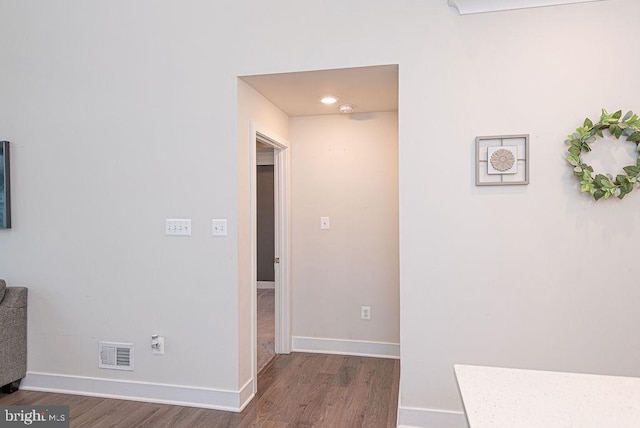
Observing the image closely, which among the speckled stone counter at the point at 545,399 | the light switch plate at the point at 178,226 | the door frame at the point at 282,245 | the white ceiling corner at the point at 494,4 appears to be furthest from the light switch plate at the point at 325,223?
the speckled stone counter at the point at 545,399

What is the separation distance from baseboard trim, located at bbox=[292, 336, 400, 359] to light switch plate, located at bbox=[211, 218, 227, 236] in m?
1.56

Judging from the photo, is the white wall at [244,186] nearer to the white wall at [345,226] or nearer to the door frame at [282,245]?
the door frame at [282,245]

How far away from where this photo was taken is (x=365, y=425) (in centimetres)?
251

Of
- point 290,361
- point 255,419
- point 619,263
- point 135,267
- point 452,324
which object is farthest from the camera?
point 290,361

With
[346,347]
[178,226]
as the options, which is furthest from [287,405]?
[178,226]

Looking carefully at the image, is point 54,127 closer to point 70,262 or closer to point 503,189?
point 70,262

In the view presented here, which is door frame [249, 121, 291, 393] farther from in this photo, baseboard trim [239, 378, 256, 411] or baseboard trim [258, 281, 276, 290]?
baseboard trim [258, 281, 276, 290]

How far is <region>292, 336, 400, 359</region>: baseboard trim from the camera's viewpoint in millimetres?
3672

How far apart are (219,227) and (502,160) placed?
1.73 m

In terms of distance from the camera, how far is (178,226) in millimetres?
2803

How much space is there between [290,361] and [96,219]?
6.18 feet

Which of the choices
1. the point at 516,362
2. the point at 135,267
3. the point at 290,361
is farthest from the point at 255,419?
the point at 516,362

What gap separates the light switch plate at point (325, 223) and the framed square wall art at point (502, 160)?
1.65 meters

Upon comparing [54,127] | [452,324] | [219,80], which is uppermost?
[219,80]
